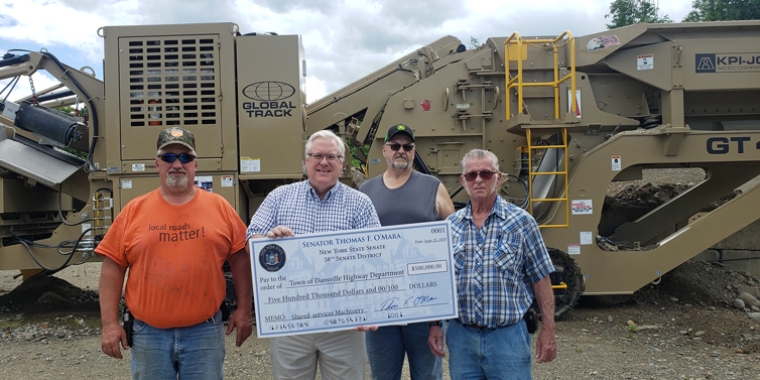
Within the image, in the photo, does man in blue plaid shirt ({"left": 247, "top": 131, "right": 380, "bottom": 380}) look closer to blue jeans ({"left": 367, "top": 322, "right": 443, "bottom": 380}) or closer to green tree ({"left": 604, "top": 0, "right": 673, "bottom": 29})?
blue jeans ({"left": 367, "top": 322, "right": 443, "bottom": 380})

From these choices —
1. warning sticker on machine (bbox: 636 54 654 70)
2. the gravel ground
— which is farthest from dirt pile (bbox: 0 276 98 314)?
warning sticker on machine (bbox: 636 54 654 70)

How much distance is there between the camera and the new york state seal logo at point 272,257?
2.80 meters

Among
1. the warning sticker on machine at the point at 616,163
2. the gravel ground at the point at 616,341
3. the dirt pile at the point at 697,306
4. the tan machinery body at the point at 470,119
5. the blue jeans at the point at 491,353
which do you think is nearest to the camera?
the blue jeans at the point at 491,353

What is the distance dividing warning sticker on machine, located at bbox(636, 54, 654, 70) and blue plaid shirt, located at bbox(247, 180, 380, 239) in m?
4.98

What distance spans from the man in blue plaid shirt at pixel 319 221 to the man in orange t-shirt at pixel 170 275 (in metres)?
0.30

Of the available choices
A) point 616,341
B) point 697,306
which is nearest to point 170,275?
point 616,341

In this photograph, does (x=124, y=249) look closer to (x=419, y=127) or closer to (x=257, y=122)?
(x=257, y=122)

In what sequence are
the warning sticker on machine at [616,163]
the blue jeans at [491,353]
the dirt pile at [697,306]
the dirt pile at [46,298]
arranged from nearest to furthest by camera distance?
the blue jeans at [491,353]
the dirt pile at [697,306]
the warning sticker on machine at [616,163]
the dirt pile at [46,298]

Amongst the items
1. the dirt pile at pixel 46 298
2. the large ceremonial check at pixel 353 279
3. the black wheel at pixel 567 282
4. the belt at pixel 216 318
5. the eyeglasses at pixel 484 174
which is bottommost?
the dirt pile at pixel 46 298

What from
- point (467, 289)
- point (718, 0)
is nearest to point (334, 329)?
point (467, 289)

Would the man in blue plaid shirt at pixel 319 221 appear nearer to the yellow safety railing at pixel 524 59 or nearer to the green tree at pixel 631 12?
the yellow safety railing at pixel 524 59

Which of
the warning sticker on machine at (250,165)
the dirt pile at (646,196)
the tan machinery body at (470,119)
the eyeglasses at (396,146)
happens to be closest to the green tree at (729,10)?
the dirt pile at (646,196)

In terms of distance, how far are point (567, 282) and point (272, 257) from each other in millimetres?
4445

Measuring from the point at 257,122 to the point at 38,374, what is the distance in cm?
312
